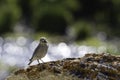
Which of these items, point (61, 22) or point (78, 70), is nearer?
point (78, 70)

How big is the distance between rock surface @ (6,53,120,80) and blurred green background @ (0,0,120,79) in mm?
Result: 19012

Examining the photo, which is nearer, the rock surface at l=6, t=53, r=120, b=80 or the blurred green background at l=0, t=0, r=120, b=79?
the rock surface at l=6, t=53, r=120, b=80

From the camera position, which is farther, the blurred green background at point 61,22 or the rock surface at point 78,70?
the blurred green background at point 61,22

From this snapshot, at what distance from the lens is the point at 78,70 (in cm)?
1062

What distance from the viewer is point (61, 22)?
125 ft

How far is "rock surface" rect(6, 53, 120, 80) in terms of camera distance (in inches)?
410

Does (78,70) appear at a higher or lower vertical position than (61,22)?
lower

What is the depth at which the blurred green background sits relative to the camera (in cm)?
3366

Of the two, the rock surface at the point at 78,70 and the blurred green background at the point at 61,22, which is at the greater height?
the blurred green background at the point at 61,22

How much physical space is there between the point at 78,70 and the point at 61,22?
27546mm

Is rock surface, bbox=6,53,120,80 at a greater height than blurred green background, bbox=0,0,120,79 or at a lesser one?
lesser

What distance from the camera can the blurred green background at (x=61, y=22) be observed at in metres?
33.7

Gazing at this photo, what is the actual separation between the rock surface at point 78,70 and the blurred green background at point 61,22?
19012mm

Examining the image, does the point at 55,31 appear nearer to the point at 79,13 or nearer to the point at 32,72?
the point at 79,13
